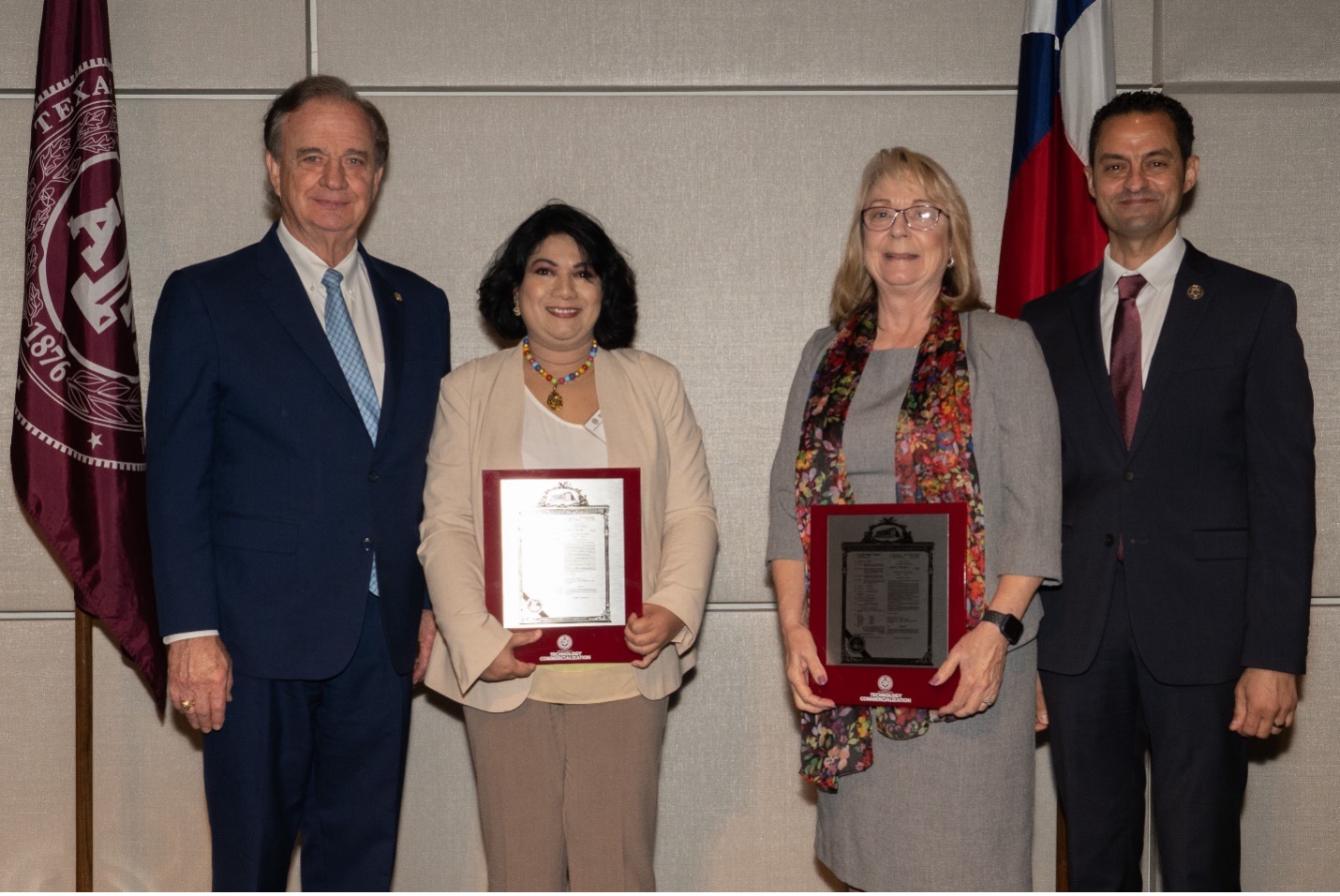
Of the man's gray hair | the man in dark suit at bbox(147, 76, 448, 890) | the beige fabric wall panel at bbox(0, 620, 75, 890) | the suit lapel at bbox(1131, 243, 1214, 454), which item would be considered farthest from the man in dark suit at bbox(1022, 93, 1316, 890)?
the beige fabric wall panel at bbox(0, 620, 75, 890)

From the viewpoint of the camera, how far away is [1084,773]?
2.54 meters

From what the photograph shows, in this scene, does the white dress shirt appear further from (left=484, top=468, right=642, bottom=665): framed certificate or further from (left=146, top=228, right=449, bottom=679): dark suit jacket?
(left=484, top=468, right=642, bottom=665): framed certificate

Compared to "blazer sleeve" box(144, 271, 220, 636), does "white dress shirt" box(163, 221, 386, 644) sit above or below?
above

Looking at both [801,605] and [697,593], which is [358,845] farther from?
[801,605]

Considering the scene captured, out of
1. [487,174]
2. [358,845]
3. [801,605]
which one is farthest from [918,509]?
[487,174]

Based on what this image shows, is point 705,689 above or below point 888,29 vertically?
below

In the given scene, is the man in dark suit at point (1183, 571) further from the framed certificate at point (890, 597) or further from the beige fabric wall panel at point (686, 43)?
the beige fabric wall panel at point (686, 43)

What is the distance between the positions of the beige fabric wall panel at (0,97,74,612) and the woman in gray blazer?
7.81 feet

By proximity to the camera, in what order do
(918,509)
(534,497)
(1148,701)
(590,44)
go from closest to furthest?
(918,509) → (534,497) → (1148,701) → (590,44)

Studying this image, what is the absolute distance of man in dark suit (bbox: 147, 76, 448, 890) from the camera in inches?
96.7

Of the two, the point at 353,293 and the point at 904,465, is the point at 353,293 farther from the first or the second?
the point at 904,465

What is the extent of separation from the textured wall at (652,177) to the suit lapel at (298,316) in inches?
36.3

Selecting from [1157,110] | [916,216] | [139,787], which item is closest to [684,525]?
[916,216]

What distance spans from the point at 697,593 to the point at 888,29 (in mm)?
2021
